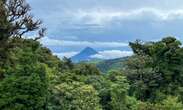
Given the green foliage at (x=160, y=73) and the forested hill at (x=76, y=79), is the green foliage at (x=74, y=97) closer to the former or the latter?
the forested hill at (x=76, y=79)

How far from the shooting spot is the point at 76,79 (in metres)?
58.9

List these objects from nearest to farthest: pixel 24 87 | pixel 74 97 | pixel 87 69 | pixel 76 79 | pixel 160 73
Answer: pixel 24 87 → pixel 74 97 → pixel 76 79 → pixel 160 73 → pixel 87 69

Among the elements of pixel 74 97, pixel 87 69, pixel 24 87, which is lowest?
pixel 74 97

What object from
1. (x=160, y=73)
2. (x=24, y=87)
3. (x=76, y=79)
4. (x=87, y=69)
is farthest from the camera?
(x=87, y=69)

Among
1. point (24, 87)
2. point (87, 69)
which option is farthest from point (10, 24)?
point (87, 69)

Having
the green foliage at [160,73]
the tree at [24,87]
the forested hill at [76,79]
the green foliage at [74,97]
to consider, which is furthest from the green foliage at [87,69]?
the tree at [24,87]

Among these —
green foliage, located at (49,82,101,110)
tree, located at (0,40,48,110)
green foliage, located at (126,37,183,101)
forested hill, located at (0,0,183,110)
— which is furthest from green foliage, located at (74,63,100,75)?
tree, located at (0,40,48,110)

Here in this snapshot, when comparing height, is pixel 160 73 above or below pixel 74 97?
above

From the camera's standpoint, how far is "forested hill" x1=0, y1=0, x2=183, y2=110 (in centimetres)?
4441

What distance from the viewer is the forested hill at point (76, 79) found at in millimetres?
44406

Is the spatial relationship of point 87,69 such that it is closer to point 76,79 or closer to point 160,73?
point 160,73

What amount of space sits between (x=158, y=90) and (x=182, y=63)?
453cm

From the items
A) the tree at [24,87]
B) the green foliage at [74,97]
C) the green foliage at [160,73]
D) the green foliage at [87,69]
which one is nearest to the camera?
the tree at [24,87]

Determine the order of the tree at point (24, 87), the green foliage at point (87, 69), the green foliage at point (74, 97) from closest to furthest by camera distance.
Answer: the tree at point (24, 87), the green foliage at point (74, 97), the green foliage at point (87, 69)
